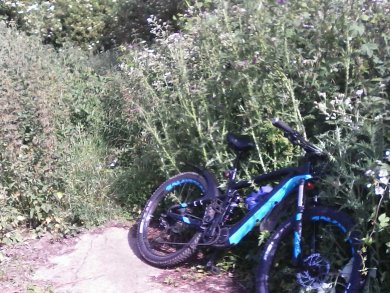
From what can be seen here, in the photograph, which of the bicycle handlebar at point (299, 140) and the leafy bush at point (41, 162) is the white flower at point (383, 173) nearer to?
the bicycle handlebar at point (299, 140)

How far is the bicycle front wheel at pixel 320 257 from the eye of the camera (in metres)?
3.85

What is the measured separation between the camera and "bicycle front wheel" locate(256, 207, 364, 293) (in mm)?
3846

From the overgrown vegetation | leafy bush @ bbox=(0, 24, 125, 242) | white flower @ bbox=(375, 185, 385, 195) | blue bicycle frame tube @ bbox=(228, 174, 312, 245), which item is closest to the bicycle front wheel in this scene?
the overgrown vegetation

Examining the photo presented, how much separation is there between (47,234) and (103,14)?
636 cm

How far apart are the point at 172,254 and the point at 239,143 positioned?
43.6 inches

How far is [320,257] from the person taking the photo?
4.03 m

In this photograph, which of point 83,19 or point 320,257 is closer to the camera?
point 320,257

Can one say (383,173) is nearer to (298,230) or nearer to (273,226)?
(298,230)

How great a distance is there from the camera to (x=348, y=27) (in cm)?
425

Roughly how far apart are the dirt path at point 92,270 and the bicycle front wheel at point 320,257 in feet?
1.92

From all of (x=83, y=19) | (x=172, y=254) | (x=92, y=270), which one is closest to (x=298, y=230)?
(x=172, y=254)

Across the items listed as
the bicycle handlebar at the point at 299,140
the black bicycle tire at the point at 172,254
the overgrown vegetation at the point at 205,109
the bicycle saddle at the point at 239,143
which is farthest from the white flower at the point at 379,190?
the black bicycle tire at the point at 172,254

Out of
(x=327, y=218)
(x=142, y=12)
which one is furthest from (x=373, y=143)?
(x=142, y=12)

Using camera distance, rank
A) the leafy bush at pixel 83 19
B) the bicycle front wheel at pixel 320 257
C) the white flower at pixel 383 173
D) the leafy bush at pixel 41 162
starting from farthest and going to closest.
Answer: the leafy bush at pixel 83 19 → the leafy bush at pixel 41 162 → the bicycle front wheel at pixel 320 257 → the white flower at pixel 383 173
